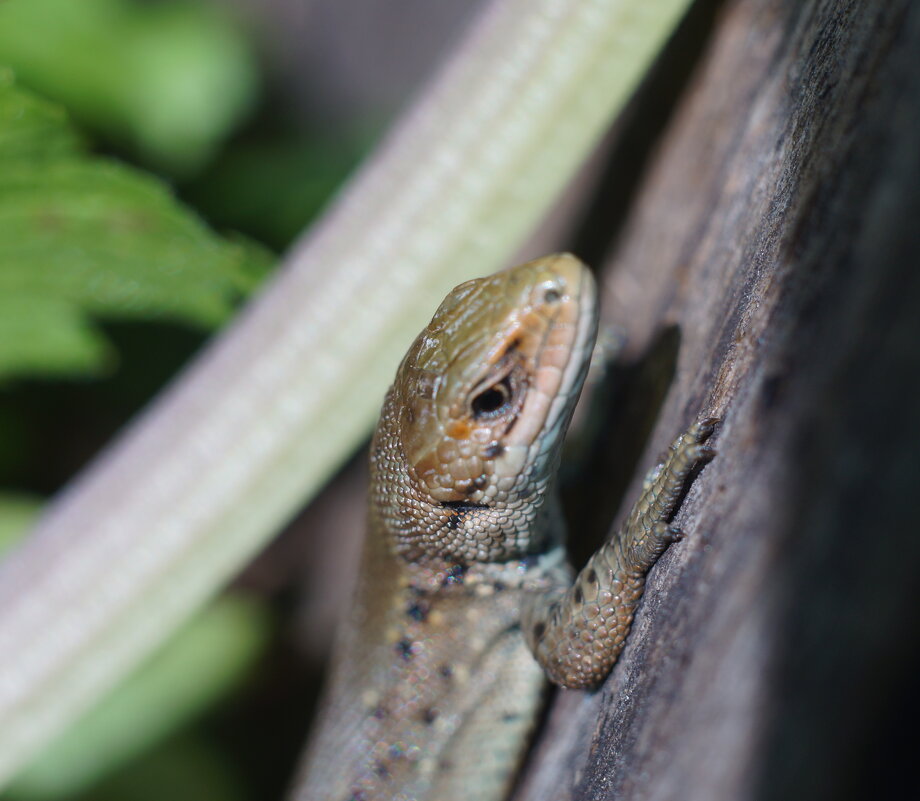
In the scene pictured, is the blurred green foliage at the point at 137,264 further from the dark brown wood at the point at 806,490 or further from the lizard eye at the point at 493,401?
the dark brown wood at the point at 806,490

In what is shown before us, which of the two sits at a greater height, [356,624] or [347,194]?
[347,194]

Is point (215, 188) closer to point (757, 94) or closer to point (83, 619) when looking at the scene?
point (83, 619)

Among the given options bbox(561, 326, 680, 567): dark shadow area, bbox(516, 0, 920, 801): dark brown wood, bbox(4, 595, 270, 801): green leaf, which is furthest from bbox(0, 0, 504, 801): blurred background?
bbox(516, 0, 920, 801): dark brown wood

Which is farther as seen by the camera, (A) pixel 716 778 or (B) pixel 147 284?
(B) pixel 147 284

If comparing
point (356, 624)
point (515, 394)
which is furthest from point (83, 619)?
point (515, 394)

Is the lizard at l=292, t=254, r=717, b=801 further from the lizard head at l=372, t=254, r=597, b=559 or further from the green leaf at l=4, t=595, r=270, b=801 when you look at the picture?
the green leaf at l=4, t=595, r=270, b=801

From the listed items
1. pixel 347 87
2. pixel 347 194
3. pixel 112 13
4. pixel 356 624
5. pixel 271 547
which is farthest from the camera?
pixel 347 87

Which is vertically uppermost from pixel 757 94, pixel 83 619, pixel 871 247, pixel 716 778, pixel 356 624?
pixel 757 94

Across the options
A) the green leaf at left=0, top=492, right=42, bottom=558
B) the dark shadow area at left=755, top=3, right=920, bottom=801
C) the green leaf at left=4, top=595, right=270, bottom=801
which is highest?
the dark shadow area at left=755, top=3, right=920, bottom=801
